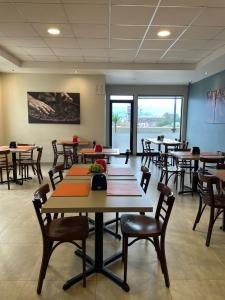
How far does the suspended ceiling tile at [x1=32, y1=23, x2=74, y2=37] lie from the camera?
154 inches

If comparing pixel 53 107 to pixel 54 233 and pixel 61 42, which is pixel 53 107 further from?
pixel 54 233

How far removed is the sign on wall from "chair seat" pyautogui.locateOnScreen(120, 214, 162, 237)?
5.47m

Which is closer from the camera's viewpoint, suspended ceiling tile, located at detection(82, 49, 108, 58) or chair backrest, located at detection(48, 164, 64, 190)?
chair backrest, located at detection(48, 164, 64, 190)

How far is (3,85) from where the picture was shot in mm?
7164

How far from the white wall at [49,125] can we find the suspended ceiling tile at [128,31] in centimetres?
289

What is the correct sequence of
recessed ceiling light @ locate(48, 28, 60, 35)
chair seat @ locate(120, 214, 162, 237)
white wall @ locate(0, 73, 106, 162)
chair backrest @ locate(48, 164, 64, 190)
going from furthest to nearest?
white wall @ locate(0, 73, 106, 162)
recessed ceiling light @ locate(48, 28, 60, 35)
chair backrest @ locate(48, 164, 64, 190)
chair seat @ locate(120, 214, 162, 237)

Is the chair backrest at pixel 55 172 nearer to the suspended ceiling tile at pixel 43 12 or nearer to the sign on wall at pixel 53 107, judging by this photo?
the suspended ceiling tile at pixel 43 12

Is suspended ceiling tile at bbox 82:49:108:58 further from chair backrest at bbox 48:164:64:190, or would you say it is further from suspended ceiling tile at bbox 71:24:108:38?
chair backrest at bbox 48:164:64:190

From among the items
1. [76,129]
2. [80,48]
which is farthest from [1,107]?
[80,48]

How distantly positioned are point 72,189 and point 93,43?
3.63 metres

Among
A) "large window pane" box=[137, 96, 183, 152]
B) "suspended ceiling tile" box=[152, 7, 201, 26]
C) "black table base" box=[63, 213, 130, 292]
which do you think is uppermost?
"suspended ceiling tile" box=[152, 7, 201, 26]

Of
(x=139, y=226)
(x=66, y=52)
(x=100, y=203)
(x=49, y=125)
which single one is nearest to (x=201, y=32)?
Result: (x=66, y=52)

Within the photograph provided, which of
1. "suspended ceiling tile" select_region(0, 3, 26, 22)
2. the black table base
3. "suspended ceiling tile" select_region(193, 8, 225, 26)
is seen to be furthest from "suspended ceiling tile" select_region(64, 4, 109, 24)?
the black table base

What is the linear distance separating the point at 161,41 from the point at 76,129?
3.80m
